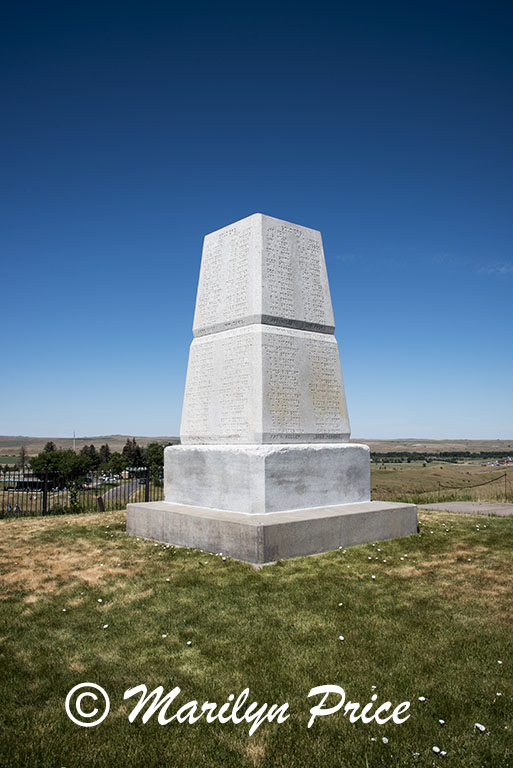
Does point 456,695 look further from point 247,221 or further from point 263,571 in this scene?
point 247,221

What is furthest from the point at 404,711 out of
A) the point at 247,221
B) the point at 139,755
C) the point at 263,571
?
the point at 247,221

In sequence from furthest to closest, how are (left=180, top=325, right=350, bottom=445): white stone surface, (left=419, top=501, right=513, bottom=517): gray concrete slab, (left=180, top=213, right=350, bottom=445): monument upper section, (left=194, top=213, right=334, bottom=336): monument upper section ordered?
(left=419, top=501, right=513, bottom=517): gray concrete slab
(left=194, top=213, right=334, bottom=336): monument upper section
(left=180, top=213, right=350, bottom=445): monument upper section
(left=180, top=325, right=350, bottom=445): white stone surface

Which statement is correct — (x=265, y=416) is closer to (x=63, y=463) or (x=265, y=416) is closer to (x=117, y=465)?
(x=117, y=465)

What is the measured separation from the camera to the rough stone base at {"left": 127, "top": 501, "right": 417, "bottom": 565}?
25.6 ft

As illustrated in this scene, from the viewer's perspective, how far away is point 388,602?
6.11 m

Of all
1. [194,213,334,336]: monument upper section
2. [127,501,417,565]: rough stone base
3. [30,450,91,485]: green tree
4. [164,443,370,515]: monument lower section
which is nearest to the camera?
[127,501,417,565]: rough stone base

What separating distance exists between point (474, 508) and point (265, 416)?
872 centimetres

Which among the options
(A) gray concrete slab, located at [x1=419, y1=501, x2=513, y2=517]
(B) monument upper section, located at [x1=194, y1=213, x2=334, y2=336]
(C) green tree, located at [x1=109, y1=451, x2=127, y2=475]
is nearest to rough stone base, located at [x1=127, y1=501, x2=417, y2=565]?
(B) monument upper section, located at [x1=194, y1=213, x2=334, y2=336]

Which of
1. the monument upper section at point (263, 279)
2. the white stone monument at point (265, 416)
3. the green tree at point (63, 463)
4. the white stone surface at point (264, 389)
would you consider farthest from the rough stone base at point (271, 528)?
the green tree at point (63, 463)

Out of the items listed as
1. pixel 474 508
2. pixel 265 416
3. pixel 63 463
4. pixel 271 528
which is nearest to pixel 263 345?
pixel 265 416

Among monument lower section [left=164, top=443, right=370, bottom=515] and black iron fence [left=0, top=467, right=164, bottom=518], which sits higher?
monument lower section [left=164, top=443, right=370, bottom=515]

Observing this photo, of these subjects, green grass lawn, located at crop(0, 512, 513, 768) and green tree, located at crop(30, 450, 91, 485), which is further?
green tree, located at crop(30, 450, 91, 485)

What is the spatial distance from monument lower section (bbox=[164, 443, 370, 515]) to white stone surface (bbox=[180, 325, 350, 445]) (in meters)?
0.31

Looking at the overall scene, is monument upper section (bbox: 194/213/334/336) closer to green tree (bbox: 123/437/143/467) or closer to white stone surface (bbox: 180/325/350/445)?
white stone surface (bbox: 180/325/350/445)
